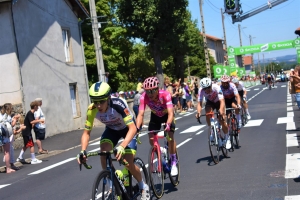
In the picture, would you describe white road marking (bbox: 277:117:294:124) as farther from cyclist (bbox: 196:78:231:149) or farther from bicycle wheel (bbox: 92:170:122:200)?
bicycle wheel (bbox: 92:170:122:200)

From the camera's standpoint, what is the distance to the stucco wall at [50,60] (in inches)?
883

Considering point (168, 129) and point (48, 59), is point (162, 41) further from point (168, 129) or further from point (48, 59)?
point (168, 129)

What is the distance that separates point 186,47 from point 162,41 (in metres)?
13.3

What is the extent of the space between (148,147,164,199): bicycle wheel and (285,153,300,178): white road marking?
230 cm

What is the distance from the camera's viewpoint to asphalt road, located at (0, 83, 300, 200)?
8250 millimetres

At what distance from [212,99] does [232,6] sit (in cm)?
1136

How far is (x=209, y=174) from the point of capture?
991cm

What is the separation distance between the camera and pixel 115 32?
5012 centimetres

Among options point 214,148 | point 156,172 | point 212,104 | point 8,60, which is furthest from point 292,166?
point 8,60

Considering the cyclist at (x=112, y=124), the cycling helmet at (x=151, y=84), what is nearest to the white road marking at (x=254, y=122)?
the cycling helmet at (x=151, y=84)

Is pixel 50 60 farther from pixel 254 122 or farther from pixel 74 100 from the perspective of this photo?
pixel 254 122

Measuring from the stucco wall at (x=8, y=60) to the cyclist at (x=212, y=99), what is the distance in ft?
39.1

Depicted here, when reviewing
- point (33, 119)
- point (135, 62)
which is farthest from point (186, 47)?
point (33, 119)

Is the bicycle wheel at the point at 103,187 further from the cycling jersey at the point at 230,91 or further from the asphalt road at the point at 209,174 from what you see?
the cycling jersey at the point at 230,91
